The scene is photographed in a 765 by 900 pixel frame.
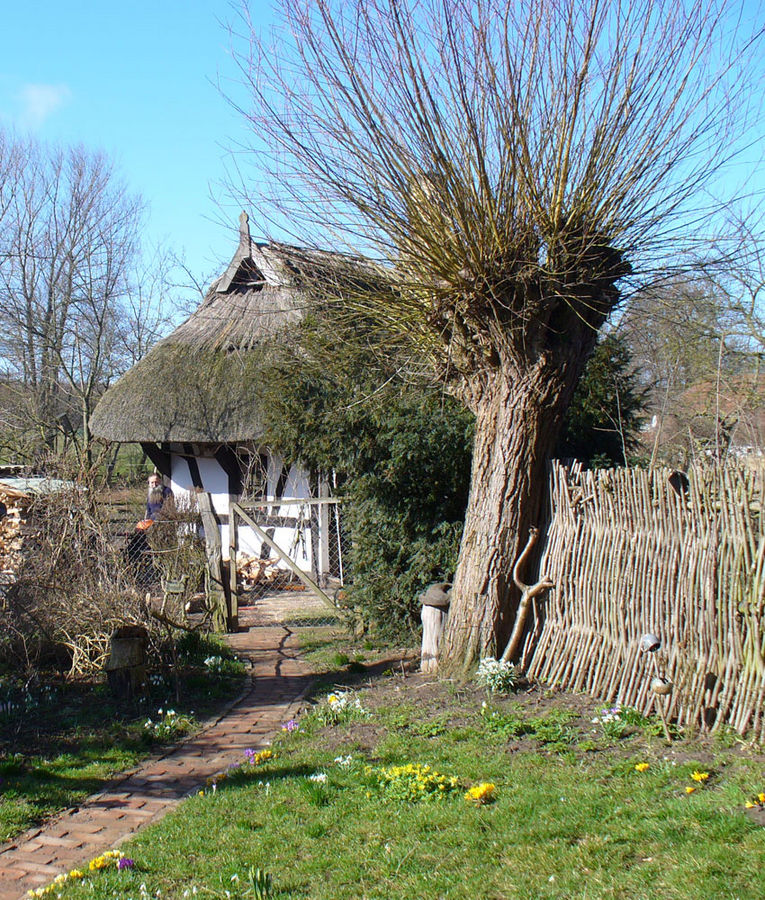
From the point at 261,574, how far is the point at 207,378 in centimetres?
344

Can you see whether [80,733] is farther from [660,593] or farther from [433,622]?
[660,593]

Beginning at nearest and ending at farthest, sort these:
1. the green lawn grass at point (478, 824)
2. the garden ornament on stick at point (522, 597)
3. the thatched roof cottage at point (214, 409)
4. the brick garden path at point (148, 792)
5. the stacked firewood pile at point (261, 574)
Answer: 1. the green lawn grass at point (478, 824)
2. the brick garden path at point (148, 792)
3. the garden ornament on stick at point (522, 597)
4. the stacked firewood pile at point (261, 574)
5. the thatched roof cottage at point (214, 409)

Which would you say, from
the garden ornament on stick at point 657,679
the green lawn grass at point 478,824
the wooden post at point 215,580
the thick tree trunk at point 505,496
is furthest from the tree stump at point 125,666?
the garden ornament on stick at point 657,679

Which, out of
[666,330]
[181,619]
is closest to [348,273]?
[181,619]

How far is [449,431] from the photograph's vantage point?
26.3 feet

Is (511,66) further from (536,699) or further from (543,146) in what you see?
(536,699)

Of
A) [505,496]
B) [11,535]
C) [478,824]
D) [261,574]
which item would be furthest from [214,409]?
[478,824]

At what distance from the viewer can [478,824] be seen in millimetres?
3734

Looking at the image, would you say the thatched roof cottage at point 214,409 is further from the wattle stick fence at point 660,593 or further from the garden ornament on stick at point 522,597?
the wattle stick fence at point 660,593

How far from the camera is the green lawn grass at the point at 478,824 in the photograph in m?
3.18

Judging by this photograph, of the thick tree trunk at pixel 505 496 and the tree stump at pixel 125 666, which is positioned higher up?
the thick tree trunk at pixel 505 496

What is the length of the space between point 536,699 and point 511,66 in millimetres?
4456

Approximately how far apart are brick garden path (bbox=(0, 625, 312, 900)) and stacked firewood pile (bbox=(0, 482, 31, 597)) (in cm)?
230

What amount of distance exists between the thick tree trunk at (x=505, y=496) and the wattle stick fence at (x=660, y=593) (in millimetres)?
217
